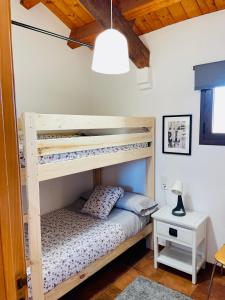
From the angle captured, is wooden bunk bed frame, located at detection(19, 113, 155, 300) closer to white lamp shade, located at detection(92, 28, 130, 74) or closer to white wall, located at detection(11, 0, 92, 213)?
white lamp shade, located at detection(92, 28, 130, 74)

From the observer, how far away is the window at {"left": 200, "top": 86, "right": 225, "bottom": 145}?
7.22 feet

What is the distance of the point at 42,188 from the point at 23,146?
1260 mm

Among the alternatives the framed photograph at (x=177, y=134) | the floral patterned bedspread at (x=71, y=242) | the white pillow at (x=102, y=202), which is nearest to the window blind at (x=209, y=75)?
the framed photograph at (x=177, y=134)

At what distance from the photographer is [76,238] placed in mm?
1982

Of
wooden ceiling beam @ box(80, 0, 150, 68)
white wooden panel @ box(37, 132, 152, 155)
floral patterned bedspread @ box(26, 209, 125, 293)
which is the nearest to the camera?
white wooden panel @ box(37, 132, 152, 155)

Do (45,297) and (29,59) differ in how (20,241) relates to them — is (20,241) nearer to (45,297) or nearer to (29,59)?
(45,297)

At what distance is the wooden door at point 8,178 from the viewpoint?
0.55 metres

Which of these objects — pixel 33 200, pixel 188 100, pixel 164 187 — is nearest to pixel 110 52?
pixel 33 200

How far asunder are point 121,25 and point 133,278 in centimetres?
245

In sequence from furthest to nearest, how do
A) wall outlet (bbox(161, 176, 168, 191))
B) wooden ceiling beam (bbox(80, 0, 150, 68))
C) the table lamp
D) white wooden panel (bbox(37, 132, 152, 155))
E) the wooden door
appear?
wall outlet (bbox(161, 176, 168, 191)) < the table lamp < wooden ceiling beam (bbox(80, 0, 150, 68)) < white wooden panel (bbox(37, 132, 152, 155)) < the wooden door

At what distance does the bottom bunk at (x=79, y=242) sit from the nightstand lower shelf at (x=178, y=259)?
0.29m

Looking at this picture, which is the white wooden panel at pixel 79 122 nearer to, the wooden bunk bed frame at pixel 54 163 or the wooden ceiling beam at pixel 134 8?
the wooden bunk bed frame at pixel 54 163

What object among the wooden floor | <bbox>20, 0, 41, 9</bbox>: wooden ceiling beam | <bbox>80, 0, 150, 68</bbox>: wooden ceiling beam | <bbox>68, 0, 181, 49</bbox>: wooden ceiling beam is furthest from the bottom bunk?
<bbox>20, 0, 41, 9</bbox>: wooden ceiling beam

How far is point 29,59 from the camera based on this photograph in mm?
2430
